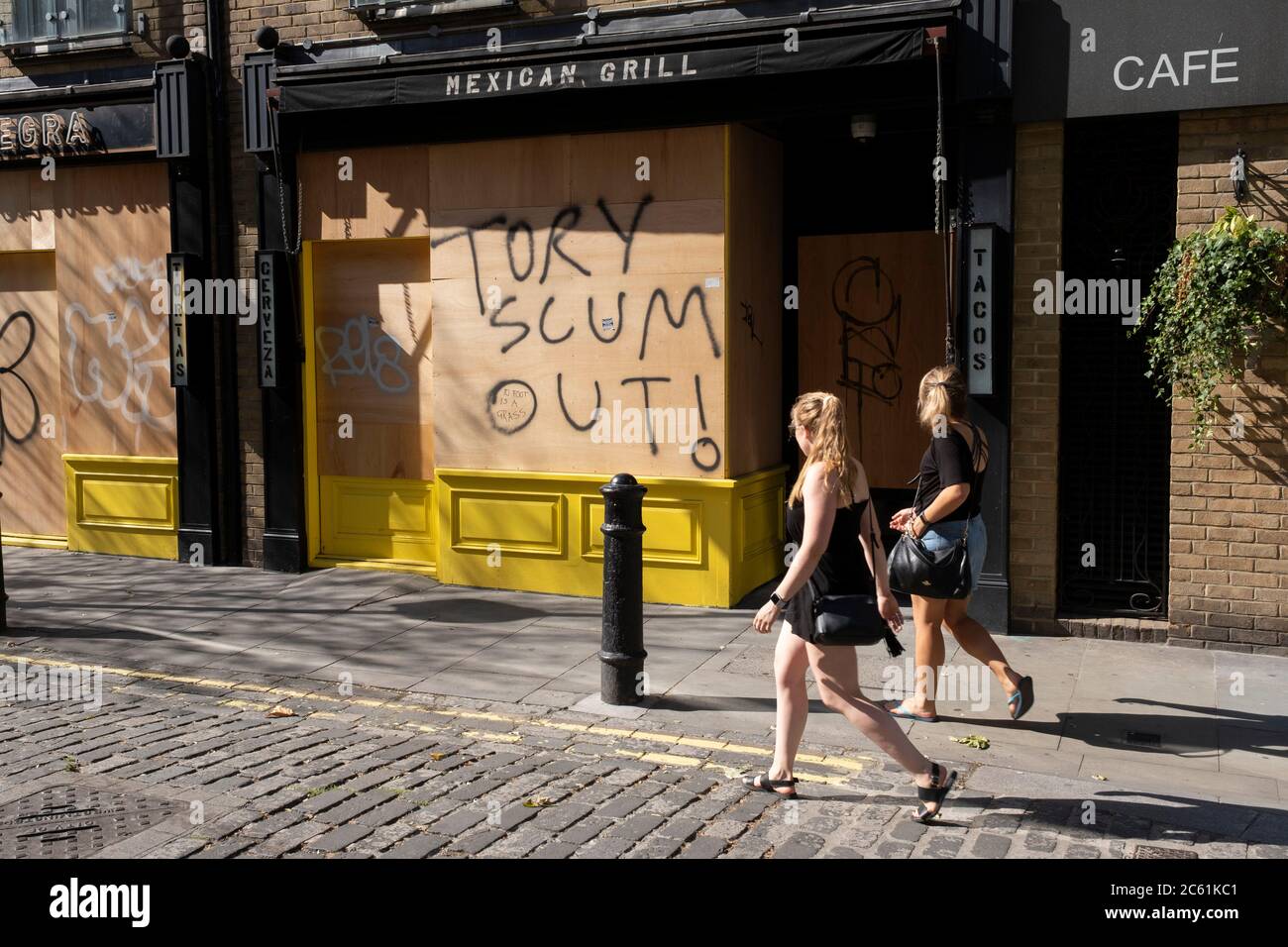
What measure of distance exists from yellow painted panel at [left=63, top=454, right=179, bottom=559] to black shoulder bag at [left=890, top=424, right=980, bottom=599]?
738cm

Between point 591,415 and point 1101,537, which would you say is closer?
point 1101,537

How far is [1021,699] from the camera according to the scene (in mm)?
6414

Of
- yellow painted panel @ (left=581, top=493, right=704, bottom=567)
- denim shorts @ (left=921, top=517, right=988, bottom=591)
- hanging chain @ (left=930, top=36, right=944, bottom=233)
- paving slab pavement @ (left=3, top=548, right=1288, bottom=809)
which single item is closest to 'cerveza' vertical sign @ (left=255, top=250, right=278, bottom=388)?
paving slab pavement @ (left=3, top=548, right=1288, bottom=809)

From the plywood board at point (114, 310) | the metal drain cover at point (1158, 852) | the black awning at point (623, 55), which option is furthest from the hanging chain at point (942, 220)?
the plywood board at point (114, 310)

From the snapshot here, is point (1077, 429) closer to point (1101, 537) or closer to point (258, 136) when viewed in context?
point (1101, 537)

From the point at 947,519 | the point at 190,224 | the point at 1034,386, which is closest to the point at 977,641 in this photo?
the point at 947,519

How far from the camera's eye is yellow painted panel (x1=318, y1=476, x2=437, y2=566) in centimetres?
1057

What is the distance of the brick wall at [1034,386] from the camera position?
8391 millimetres

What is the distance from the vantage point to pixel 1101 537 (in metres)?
8.61

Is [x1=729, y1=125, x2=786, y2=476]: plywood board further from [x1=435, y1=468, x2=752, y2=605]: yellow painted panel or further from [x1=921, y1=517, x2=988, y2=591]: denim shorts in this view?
[x1=921, y1=517, x2=988, y2=591]: denim shorts

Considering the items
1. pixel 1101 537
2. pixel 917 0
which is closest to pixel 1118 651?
pixel 1101 537

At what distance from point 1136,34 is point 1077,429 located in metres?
2.55

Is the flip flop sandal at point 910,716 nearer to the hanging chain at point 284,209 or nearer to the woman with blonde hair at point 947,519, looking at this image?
the woman with blonde hair at point 947,519
